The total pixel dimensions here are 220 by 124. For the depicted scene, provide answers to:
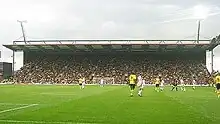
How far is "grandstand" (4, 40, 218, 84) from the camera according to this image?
287ft

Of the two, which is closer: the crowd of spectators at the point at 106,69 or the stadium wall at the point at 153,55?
the crowd of spectators at the point at 106,69

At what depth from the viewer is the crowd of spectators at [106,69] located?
8931cm

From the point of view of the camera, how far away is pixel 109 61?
9562 cm

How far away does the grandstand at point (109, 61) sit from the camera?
8738 centimetres

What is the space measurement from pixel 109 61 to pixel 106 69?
3287mm

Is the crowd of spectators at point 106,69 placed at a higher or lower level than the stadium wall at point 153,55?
lower

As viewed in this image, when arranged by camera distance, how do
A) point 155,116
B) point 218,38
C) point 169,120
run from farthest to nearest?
point 218,38 < point 155,116 < point 169,120

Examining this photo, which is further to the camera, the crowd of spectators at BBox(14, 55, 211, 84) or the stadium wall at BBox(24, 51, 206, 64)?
the stadium wall at BBox(24, 51, 206, 64)

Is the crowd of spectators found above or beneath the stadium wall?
beneath

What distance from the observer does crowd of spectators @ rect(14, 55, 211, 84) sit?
89312 mm

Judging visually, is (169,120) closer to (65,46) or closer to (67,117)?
(67,117)

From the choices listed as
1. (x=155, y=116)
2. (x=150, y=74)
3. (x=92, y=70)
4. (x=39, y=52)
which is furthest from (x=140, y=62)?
(x=155, y=116)

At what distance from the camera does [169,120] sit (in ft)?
48.0

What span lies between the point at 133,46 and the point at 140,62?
356 inches
